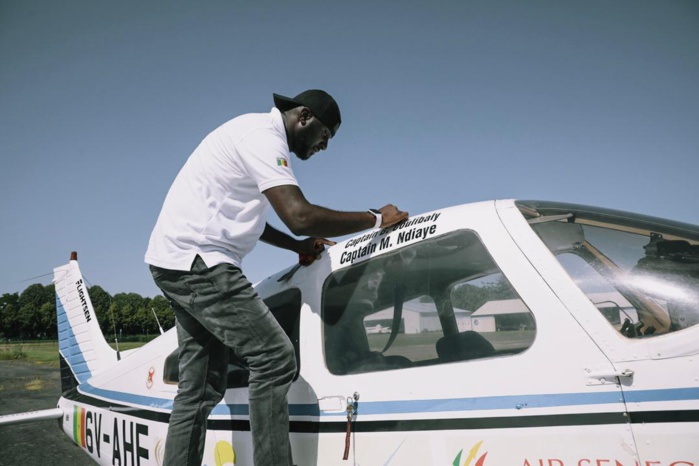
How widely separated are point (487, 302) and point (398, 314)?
44 cm

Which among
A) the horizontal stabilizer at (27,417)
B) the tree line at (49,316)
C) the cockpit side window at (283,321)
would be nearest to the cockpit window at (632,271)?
the cockpit side window at (283,321)

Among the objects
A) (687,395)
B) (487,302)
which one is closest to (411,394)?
(487,302)

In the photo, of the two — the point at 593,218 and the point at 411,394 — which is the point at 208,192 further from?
the point at 593,218

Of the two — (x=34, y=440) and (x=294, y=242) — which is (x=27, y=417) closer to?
(x=294, y=242)

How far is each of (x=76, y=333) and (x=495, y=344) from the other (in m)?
5.20

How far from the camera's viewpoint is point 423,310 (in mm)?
2117

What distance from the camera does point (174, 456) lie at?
204cm

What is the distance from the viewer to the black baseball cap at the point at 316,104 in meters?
2.25

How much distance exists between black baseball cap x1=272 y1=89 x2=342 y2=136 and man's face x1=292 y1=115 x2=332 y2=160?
0.03 m

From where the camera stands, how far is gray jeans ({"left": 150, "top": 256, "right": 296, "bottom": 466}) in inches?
74.0

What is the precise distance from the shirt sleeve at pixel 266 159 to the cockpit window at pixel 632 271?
1.11 m

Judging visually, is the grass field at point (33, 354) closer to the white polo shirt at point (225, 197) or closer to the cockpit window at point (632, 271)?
the white polo shirt at point (225, 197)

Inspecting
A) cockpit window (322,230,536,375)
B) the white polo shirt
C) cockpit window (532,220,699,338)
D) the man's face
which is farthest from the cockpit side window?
cockpit window (532,220,699,338)

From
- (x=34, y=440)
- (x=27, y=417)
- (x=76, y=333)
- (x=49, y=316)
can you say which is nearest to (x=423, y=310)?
(x=27, y=417)
